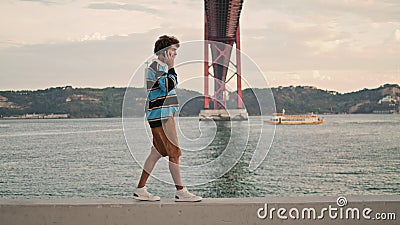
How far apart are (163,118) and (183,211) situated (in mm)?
486

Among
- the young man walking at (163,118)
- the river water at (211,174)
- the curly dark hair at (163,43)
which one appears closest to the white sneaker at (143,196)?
the young man walking at (163,118)

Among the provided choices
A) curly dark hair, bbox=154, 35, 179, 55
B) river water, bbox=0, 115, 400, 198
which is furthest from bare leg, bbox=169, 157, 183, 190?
river water, bbox=0, 115, 400, 198

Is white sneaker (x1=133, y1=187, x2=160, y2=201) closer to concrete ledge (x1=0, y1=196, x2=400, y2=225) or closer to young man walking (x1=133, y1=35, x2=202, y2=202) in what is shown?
young man walking (x1=133, y1=35, x2=202, y2=202)

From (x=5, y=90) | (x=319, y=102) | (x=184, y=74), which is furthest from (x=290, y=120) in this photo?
(x=184, y=74)

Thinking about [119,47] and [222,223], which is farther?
[119,47]

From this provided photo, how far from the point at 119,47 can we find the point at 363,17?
75.8 feet

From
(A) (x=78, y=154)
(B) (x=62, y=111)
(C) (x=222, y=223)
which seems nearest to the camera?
(C) (x=222, y=223)

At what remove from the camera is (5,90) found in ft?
156

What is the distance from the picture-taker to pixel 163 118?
115 inches

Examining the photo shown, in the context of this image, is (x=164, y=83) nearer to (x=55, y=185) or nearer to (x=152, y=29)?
(x=55, y=185)

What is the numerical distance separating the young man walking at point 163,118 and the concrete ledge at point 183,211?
13cm

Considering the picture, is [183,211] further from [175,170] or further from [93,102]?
[93,102]

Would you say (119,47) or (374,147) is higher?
(119,47)

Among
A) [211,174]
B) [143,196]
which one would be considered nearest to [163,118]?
[143,196]
